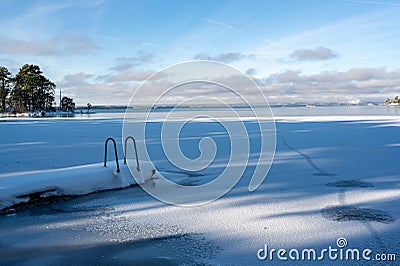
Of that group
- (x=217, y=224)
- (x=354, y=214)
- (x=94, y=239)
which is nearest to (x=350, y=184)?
(x=354, y=214)

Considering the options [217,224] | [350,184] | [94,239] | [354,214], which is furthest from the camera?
[350,184]

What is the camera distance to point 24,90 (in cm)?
4797

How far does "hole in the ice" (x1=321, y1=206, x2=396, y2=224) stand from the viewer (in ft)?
12.1

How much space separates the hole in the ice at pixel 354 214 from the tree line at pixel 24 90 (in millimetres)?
50122

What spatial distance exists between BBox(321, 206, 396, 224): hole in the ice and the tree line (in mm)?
50122

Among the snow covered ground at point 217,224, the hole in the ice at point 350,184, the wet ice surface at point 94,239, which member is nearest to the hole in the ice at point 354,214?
the snow covered ground at point 217,224

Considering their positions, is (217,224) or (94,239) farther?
(217,224)

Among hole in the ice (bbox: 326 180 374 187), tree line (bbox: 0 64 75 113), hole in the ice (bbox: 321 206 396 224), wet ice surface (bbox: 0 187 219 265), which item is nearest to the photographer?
wet ice surface (bbox: 0 187 219 265)

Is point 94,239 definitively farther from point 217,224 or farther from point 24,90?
point 24,90

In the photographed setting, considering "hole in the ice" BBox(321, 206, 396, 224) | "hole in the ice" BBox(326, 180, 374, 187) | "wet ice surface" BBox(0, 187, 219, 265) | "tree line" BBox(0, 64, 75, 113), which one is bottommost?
"wet ice surface" BBox(0, 187, 219, 265)

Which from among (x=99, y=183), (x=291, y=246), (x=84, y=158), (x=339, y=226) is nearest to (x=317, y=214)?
(x=339, y=226)

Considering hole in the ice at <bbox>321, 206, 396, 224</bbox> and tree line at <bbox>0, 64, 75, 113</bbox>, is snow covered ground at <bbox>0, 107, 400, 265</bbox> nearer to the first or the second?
hole in the ice at <bbox>321, 206, 396, 224</bbox>

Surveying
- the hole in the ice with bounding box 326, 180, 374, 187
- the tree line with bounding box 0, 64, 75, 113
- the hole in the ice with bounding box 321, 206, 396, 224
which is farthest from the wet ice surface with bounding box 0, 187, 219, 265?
the tree line with bounding box 0, 64, 75, 113

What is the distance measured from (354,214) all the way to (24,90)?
52336mm
